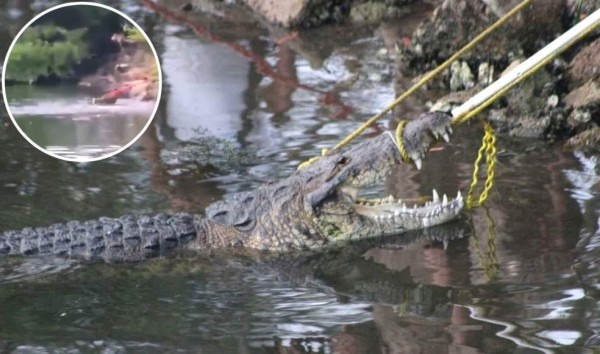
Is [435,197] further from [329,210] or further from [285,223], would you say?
[285,223]

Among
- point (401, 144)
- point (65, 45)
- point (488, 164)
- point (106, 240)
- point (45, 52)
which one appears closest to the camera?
point (65, 45)

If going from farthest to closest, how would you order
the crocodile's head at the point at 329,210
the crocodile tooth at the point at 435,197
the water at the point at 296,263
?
the crocodile tooth at the point at 435,197
the crocodile's head at the point at 329,210
the water at the point at 296,263

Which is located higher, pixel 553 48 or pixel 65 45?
pixel 553 48

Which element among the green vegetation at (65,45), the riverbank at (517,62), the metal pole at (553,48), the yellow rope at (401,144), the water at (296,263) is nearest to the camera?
the water at (296,263)

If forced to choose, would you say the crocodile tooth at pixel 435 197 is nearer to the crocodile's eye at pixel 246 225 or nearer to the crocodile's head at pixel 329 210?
the crocodile's head at pixel 329 210

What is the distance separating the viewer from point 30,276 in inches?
223

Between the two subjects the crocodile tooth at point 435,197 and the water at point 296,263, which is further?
→ the crocodile tooth at point 435,197

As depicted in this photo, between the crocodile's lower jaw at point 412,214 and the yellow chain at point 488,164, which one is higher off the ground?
the yellow chain at point 488,164

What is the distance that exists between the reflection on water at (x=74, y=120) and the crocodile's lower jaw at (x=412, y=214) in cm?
139

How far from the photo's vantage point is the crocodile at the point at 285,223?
19.4 ft

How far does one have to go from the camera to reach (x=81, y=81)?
17.1 feet

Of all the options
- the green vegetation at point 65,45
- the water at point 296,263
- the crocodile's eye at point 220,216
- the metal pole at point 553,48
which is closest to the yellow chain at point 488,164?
the water at point 296,263

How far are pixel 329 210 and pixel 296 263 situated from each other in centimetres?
35

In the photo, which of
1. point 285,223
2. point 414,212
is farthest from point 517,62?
point 285,223
